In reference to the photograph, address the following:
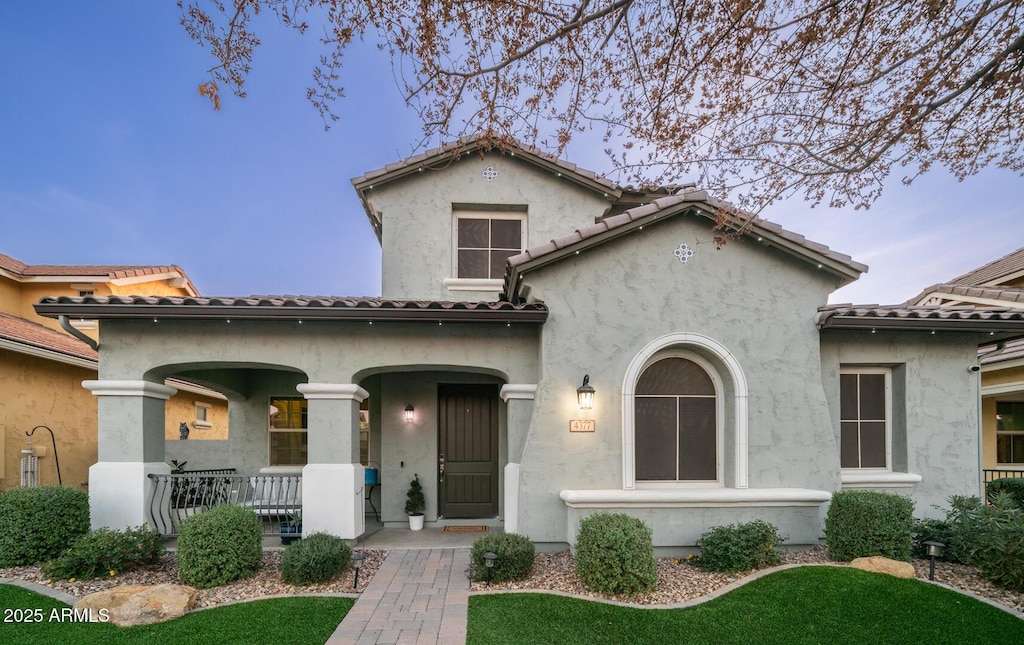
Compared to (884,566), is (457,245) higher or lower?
higher

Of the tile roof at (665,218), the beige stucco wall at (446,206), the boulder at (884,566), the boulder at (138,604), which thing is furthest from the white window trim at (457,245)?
the boulder at (884,566)

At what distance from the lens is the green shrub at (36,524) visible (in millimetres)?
6570

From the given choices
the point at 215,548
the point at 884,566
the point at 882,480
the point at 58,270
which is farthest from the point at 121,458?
the point at 882,480

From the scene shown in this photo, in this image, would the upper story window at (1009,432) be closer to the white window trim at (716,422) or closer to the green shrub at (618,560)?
the white window trim at (716,422)

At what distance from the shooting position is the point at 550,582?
20.2ft

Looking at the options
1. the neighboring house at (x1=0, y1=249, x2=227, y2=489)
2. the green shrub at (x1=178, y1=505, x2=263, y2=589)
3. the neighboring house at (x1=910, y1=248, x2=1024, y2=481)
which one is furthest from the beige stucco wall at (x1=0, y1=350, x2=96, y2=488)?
the neighboring house at (x1=910, y1=248, x2=1024, y2=481)

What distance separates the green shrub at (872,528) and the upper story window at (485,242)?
705 centimetres

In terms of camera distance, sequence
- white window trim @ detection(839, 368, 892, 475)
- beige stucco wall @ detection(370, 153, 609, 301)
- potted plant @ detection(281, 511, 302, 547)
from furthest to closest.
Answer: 1. beige stucco wall @ detection(370, 153, 609, 301)
2. white window trim @ detection(839, 368, 892, 475)
3. potted plant @ detection(281, 511, 302, 547)

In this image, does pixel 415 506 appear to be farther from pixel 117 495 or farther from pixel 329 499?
pixel 117 495

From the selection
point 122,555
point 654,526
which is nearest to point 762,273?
point 654,526

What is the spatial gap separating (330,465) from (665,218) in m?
6.23

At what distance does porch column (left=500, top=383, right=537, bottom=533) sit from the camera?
24.2 feet

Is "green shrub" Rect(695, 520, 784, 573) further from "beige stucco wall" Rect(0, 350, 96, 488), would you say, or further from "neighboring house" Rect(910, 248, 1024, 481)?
"beige stucco wall" Rect(0, 350, 96, 488)

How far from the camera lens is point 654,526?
7.02m
